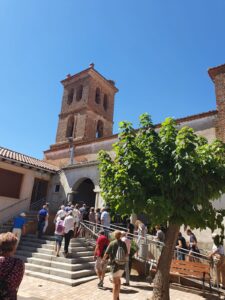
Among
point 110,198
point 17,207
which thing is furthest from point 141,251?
point 17,207

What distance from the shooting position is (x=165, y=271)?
6191 millimetres

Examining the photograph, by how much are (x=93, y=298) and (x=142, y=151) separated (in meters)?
3.98

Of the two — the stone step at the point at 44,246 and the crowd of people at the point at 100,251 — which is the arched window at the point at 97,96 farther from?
the stone step at the point at 44,246

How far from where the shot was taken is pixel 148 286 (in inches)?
304

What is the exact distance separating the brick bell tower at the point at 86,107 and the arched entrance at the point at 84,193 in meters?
7.28

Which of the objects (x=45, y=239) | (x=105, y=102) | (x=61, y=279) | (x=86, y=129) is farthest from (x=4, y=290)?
(x=105, y=102)

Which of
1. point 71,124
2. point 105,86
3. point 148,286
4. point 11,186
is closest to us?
point 148,286

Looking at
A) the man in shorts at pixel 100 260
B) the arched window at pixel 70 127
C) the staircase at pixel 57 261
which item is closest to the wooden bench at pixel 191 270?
the man in shorts at pixel 100 260

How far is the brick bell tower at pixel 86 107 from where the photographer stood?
25.8 metres

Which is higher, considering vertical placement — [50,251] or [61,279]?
[50,251]

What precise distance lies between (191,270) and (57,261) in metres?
4.56

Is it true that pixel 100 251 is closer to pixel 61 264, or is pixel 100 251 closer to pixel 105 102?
pixel 61 264

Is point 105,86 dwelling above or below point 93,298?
above

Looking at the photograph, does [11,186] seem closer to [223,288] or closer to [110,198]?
[110,198]
